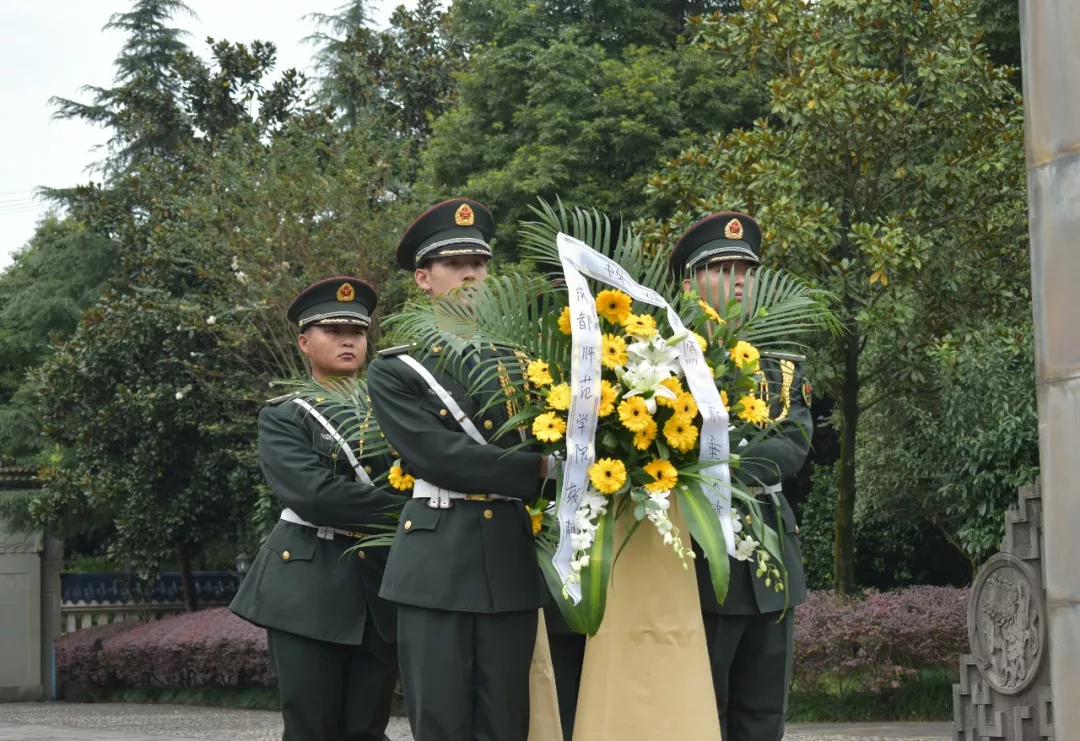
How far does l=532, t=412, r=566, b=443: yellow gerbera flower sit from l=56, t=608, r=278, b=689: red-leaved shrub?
1138 centimetres

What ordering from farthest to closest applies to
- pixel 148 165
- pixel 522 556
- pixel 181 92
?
pixel 181 92 → pixel 148 165 → pixel 522 556

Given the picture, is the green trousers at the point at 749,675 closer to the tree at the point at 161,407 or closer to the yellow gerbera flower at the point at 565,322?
the yellow gerbera flower at the point at 565,322

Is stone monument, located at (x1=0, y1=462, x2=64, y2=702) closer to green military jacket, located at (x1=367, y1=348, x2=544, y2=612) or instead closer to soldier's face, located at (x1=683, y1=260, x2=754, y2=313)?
soldier's face, located at (x1=683, y1=260, x2=754, y2=313)

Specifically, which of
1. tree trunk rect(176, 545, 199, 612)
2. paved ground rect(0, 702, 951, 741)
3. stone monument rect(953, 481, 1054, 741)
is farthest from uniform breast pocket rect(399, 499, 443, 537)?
tree trunk rect(176, 545, 199, 612)

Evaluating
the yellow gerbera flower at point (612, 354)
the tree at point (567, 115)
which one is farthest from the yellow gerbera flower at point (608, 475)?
the tree at point (567, 115)

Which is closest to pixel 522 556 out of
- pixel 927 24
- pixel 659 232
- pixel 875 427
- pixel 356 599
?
pixel 356 599

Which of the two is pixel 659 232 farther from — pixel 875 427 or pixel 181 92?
pixel 181 92

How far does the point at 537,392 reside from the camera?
13.9 ft

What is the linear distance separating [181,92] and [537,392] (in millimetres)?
20566

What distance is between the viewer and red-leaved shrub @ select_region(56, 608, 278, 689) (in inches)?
616

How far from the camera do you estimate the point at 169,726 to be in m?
14.0

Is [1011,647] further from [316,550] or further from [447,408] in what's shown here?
[447,408]

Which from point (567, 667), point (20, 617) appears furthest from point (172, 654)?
point (567, 667)

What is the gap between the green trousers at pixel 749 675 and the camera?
503 centimetres
